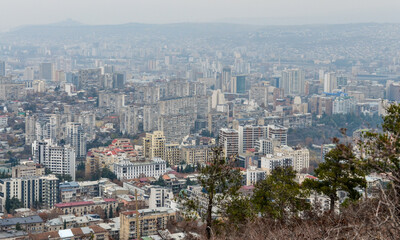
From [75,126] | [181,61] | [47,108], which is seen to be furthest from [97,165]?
[181,61]

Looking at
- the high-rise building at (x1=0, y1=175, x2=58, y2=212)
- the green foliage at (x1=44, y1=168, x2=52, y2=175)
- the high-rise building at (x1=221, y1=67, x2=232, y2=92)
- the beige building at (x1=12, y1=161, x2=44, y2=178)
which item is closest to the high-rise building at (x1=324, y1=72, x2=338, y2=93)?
the high-rise building at (x1=221, y1=67, x2=232, y2=92)

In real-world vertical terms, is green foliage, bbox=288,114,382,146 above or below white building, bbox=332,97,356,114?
below

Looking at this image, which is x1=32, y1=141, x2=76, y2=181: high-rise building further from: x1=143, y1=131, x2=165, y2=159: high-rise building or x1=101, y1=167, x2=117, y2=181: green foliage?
x1=143, y1=131, x2=165, y2=159: high-rise building

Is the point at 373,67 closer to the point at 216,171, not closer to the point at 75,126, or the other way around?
the point at 75,126

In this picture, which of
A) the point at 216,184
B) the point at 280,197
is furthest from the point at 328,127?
the point at 216,184

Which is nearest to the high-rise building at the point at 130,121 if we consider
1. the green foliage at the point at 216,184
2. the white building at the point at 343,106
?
the white building at the point at 343,106

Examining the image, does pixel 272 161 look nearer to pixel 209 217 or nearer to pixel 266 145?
pixel 266 145
